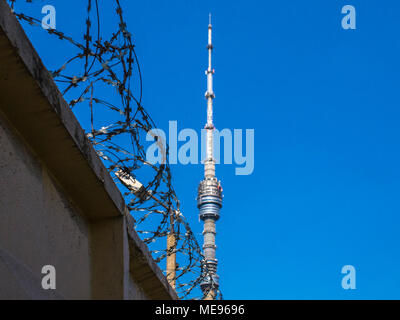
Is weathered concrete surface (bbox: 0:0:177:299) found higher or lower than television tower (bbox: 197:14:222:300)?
lower

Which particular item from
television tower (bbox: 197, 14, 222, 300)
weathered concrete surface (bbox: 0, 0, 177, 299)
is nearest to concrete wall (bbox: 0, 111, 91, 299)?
weathered concrete surface (bbox: 0, 0, 177, 299)

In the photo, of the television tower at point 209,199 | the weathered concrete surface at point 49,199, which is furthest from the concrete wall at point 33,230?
the television tower at point 209,199

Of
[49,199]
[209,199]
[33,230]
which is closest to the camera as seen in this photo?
[33,230]

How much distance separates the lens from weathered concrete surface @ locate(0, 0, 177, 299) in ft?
12.3

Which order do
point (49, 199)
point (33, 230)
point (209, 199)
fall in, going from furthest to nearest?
point (209, 199)
point (49, 199)
point (33, 230)

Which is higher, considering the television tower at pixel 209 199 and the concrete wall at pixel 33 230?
the television tower at pixel 209 199

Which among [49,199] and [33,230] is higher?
[49,199]

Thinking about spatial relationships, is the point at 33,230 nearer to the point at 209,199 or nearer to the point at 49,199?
the point at 49,199

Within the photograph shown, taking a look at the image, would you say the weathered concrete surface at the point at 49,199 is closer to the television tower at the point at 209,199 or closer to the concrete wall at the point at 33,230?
the concrete wall at the point at 33,230

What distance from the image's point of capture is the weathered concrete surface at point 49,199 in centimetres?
376

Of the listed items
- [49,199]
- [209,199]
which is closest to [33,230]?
[49,199]

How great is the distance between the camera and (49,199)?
14.6 feet

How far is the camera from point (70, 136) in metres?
4.37

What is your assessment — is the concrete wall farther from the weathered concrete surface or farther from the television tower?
the television tower
